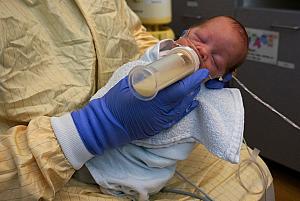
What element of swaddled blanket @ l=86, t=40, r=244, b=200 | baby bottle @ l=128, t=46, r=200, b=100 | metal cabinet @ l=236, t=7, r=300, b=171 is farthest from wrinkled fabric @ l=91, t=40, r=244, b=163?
metal cabinet @ l=236, t=7, r=300, b=171

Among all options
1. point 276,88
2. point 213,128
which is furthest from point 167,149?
point 276,88

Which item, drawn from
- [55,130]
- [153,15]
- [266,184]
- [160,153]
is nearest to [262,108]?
[153,15]

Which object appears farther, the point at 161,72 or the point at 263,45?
the point at 263,45

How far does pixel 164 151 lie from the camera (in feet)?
2.53

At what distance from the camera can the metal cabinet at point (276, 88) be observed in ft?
5.28

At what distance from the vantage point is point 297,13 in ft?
5.00

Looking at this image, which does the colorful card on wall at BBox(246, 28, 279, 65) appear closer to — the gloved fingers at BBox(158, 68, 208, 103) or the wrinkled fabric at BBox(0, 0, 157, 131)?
the wrinkled fabric at BBox(0, 0, 157, 131)

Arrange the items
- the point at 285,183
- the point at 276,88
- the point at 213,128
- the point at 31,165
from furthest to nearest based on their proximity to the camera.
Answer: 1. the point at 285,183
2. the point at 276,88
3. the point at 213,128
4. the point at 31,165

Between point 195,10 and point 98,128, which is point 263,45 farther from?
point 98,128

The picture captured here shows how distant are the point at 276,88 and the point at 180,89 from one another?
1180mm

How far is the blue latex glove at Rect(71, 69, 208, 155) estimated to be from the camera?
2.22ft

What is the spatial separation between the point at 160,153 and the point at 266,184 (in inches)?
12.1

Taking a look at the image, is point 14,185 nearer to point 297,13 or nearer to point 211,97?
point 211,97

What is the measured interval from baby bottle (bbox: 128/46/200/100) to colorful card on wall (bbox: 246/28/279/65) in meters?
1.05
